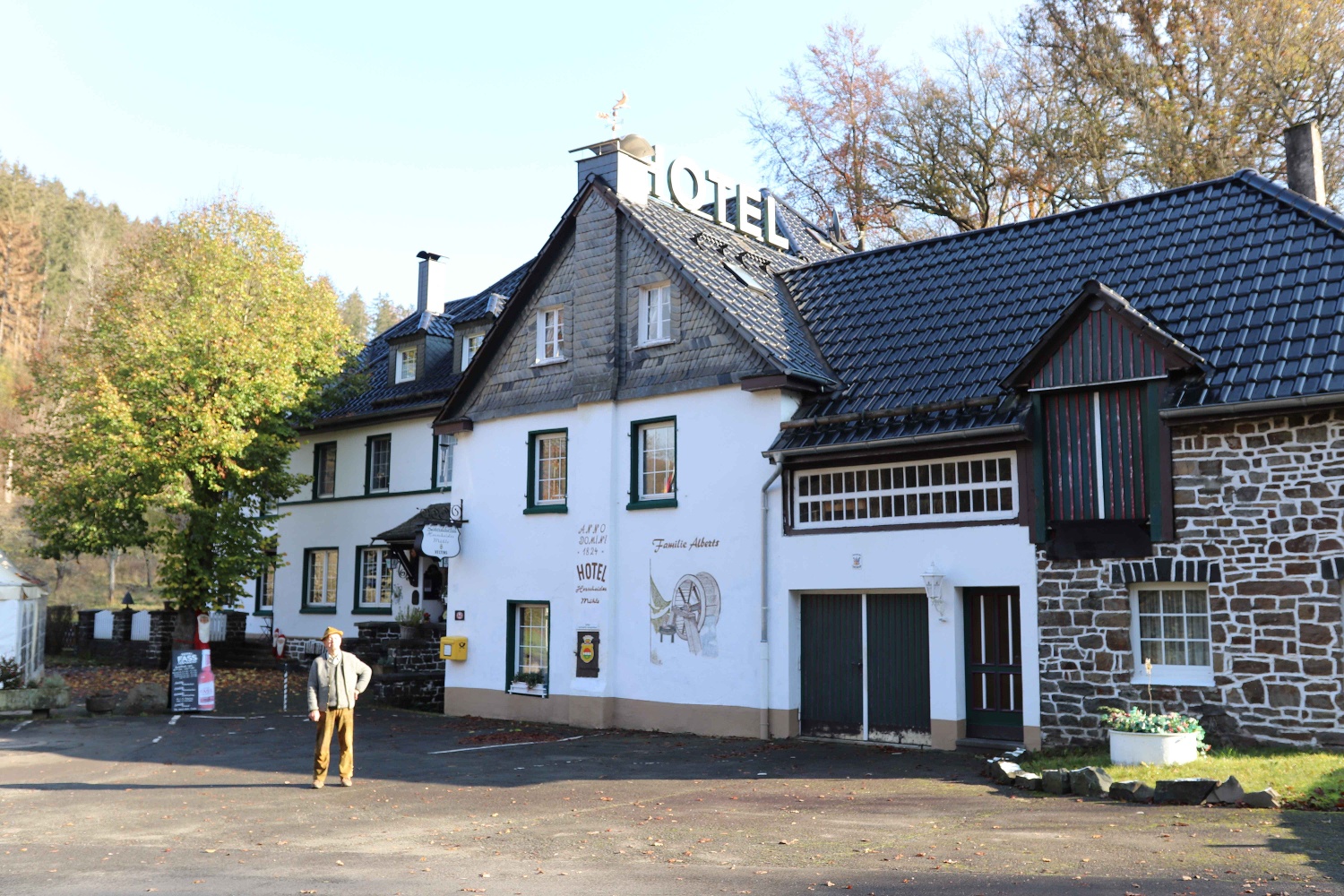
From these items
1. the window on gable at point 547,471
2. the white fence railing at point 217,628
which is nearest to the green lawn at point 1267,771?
the window on gable at point 547,471

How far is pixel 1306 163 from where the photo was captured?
1725cm

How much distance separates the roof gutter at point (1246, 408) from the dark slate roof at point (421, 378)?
2001 cm

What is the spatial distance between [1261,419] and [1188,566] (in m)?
1.92

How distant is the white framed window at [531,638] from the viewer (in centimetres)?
2152

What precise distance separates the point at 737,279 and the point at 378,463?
51.2 ft

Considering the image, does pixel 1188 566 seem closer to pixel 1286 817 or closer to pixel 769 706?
pixel 1286 817

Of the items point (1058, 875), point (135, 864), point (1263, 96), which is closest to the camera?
point (1058, 875)

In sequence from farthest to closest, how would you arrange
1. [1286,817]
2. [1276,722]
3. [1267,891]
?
[1276,722]
[1286,817]
[1267,891]

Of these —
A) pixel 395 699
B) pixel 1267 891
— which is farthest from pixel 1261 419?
pixel 395 699

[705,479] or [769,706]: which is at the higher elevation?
[705,479]

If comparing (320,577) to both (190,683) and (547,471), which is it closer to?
(190,683)

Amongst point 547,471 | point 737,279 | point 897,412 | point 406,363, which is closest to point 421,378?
point 406,363

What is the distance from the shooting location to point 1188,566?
46.0 ft

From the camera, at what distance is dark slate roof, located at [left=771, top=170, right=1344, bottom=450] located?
14047mm
